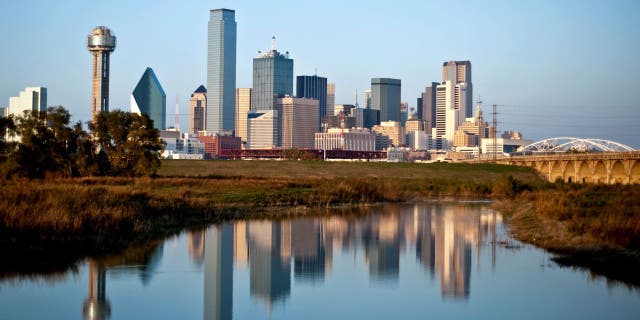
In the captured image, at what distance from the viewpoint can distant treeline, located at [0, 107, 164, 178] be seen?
67.2 metres

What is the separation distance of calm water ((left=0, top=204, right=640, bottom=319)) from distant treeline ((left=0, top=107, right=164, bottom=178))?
28.3m

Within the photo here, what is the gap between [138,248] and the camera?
3594cm

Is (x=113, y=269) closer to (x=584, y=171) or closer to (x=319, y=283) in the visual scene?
(x=319, y=283)

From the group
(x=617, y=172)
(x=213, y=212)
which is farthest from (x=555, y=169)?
(x=213, y=212)

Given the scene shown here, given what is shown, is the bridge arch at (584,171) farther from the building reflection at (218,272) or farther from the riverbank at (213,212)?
the building reflection at (218,272)

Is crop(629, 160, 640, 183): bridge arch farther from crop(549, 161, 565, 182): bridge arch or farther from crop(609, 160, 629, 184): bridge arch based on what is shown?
crop(549, 161, 565, 182): bridge arch

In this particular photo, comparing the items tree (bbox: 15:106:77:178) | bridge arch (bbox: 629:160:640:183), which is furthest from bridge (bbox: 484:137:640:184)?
tree (bbox: 15:106:77:178)

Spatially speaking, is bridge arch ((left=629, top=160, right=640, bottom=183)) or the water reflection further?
bridge arch ((left=629, top=160, right=640, bottom=183))

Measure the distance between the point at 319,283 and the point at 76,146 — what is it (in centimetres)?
4784

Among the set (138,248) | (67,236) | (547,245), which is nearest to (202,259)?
(138,248)

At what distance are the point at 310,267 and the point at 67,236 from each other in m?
9.26

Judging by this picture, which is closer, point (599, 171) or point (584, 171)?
point (599, 171)

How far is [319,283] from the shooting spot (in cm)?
3075

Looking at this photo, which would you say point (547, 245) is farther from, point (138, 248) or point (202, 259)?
point (138, 248)
